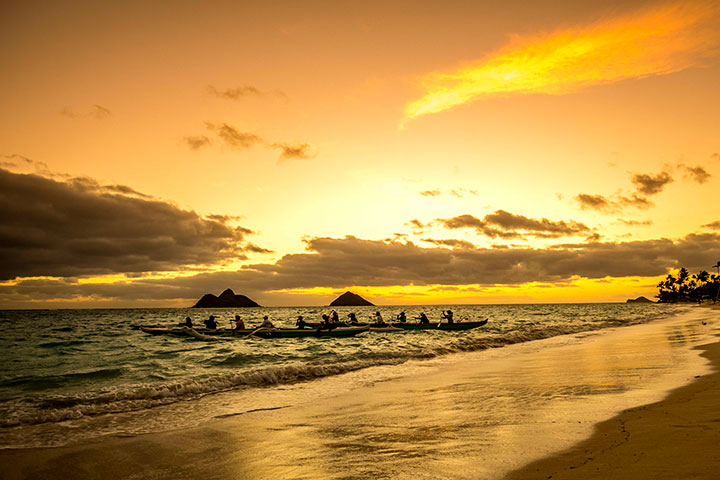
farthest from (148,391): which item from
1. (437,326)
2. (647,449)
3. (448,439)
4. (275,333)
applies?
(437,326)

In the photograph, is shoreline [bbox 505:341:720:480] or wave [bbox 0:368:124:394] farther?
wave [bbox 0:368:124:394]

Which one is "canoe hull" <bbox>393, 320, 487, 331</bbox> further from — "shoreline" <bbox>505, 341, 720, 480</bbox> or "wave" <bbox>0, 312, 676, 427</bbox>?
"shoreline" <bbox>505, 341, 720, 480</bbox>

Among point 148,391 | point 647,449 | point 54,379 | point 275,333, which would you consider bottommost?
point 275,333

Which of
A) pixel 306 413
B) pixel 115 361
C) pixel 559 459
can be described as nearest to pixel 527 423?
pixel 559 459

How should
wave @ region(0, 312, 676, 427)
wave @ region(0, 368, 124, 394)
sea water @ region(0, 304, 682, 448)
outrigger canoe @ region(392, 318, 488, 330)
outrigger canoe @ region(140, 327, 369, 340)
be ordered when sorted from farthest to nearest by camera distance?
outrigger canoe @ region(392, 318, 488, 330) < outrigger canoe @ region(140, 327, 369, 340) < wave @ region(0, 368, 124, 394) < wave @ region(0, 312, 676, 427) < sea water @ region(0, 304, 682, 448)

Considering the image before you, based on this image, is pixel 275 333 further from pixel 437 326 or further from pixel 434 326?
pixel 437 326

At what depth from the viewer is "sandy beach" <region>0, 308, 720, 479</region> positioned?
6.09 m

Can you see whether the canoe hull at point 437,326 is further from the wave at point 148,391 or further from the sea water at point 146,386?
the wave at point 148,391

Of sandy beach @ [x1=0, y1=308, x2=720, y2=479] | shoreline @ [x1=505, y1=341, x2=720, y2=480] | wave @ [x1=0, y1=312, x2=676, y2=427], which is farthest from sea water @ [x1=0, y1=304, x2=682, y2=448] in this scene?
shoreline @ [x1=505, y1=341, x2=720, y2=480]

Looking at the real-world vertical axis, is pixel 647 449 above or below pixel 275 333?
above

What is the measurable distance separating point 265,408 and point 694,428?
934 cm

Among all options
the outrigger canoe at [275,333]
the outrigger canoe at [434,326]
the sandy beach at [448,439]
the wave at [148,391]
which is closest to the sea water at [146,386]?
the wave at [148,391]

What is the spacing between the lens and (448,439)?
25.4 feet

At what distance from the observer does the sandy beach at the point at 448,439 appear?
20.0 feet
